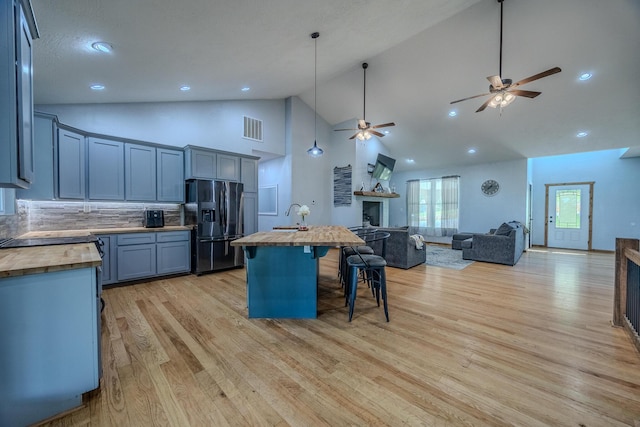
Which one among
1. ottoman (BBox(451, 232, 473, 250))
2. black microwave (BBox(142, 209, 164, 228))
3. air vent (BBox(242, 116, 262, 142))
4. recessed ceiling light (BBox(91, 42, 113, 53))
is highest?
air vent (BBox(242, 116, 262, 142))

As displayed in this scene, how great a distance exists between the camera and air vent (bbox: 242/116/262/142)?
18.4 ft

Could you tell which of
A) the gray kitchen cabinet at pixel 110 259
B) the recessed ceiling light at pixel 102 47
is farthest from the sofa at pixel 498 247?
the recessed ceiling light at pixel 102 47

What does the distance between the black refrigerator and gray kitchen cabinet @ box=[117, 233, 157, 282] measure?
0.62m

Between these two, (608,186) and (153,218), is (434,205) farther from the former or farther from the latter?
(153,218)

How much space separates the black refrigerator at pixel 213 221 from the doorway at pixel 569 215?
9219 mm

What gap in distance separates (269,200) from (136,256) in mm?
3591

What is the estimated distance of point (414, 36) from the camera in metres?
4.34

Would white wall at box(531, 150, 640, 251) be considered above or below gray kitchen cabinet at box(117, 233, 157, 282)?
above

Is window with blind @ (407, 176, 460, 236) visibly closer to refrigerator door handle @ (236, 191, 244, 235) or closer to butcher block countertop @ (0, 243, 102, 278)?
refrigerator door handle @ (236, 191, 244, 235)

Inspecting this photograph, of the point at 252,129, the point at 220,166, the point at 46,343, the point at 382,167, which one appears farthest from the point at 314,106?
the point at 46,343

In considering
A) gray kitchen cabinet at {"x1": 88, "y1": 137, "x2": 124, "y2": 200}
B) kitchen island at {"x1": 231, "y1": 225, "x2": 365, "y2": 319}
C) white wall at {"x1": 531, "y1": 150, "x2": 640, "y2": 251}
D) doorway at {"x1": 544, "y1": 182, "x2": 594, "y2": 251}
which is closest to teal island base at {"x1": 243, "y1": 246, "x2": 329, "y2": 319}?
kitchen island at {"x1": 231, "y1": 225, "x2": 365, "y2": 319}

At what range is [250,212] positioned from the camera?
5.11 meters

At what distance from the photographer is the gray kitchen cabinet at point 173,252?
159 inches

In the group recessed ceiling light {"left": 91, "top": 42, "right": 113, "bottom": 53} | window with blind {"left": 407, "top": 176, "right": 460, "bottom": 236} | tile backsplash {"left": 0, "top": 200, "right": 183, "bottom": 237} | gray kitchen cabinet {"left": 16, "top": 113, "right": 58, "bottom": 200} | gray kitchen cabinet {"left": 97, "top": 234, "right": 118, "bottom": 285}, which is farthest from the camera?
window with blind {"left": 407, "top": 176, "right": 460, "bottom": 236}
